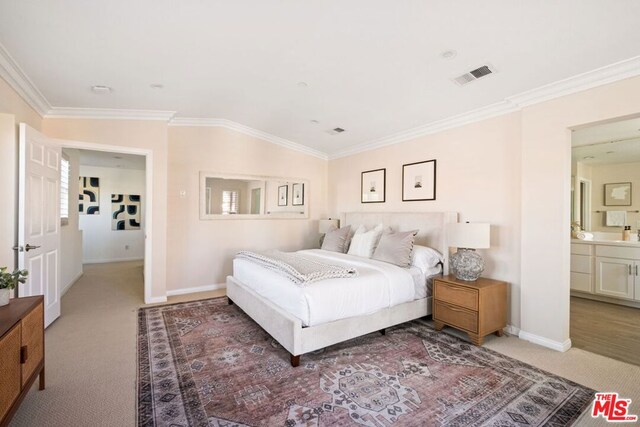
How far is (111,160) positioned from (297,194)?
4.41m

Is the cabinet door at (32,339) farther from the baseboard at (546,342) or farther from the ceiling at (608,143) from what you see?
the ceiling at (608,143)

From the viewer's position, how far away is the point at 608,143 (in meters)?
4.36

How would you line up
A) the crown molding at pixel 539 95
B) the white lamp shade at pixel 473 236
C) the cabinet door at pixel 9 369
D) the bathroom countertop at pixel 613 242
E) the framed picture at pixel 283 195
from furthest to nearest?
1. the framed picture at pixel 283 195
2. the bathroom countertop at pixel 613 242
3. the white lamp shade at pixel 473 236
4. the crown molding at pixel 539 95
5. the cabinet door at pixel 9 369

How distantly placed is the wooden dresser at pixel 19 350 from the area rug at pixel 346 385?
653 millimetres

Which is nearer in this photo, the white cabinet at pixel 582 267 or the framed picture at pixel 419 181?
the framed picture at pixel 419 181

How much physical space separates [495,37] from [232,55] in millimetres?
2239

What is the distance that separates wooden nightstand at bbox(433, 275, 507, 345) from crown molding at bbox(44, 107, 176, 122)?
4.21 m

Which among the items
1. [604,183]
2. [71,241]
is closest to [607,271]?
[604,183]

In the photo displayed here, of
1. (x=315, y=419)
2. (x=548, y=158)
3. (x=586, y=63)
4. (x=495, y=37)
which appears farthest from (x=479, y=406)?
(x=586, y=63)

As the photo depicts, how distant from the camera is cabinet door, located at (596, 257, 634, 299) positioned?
166 inches

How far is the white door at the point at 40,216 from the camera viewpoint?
2875 millimetres

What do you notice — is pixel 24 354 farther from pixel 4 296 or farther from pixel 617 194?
pixel 617 194

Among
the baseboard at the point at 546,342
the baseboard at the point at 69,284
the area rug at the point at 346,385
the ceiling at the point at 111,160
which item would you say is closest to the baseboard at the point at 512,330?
the baseboard at the point at 546,342

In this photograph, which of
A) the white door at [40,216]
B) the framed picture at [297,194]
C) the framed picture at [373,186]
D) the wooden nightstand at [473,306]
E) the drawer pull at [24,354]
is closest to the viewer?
the drawer pull at [24,354]
